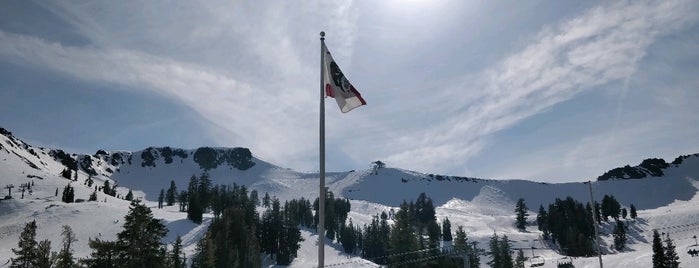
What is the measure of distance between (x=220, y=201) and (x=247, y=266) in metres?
53.0

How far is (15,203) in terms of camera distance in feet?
525

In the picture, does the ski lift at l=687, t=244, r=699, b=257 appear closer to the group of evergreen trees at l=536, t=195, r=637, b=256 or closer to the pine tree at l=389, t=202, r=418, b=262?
the group of evergreen trees at l=536, t=195, r=637, b=256

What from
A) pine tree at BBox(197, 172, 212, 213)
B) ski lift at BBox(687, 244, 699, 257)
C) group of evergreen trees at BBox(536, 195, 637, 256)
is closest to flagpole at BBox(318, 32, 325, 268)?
ski lift at BBox(687, 244, 699, 257)

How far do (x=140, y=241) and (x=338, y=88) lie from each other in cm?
3513

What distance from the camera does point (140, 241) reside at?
4769 centimetres

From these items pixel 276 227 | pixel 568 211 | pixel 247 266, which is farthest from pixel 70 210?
pixel 568 211

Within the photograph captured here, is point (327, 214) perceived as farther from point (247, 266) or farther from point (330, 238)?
point (247, 266)

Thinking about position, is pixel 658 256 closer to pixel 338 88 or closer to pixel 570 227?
pixel 570 227

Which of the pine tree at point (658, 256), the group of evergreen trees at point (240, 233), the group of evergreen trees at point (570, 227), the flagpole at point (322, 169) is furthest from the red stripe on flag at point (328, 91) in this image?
the group of evergreen trees at point (570, 227)

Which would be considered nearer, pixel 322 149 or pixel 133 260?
pixel 322 149

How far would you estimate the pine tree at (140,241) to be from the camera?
47.3 m

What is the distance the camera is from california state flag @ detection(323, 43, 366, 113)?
2067cm

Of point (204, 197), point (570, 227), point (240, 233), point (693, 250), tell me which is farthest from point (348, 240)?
point (693, 250)

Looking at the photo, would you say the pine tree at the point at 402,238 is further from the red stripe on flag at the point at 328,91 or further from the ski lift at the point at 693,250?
the red stripe on flag at the point at 328,91
